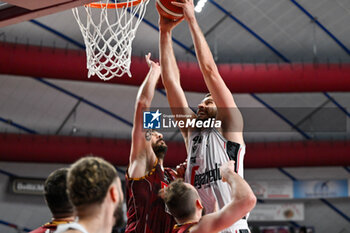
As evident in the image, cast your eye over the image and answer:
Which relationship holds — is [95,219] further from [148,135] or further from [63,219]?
[148,135]

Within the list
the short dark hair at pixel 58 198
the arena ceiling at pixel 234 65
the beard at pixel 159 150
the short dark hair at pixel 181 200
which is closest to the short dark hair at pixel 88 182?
the short dark hair at pixel 58 198

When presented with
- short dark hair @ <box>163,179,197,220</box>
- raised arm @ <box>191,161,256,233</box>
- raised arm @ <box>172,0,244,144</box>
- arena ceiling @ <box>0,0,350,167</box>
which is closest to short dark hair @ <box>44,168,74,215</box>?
short dark hair @ <box>163,179,197,220</box>

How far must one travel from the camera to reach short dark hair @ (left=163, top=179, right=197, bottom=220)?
346 cm

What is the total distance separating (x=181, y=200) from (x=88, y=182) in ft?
4.19

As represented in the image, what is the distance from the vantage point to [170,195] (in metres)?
3.49

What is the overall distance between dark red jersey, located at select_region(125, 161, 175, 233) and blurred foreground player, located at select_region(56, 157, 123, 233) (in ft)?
7.05

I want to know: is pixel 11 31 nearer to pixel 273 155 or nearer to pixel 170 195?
pixel 273 155

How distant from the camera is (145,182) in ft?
14.9

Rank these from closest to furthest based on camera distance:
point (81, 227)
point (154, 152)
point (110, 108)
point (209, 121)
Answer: point (81, 227) → point (209, 121) → point (154, 152) → point (110, 108)

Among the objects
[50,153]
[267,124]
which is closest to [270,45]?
[267,124]

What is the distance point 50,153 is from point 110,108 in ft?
9.03

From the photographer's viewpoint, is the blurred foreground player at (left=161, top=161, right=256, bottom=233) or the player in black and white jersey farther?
the player in black and white jersey

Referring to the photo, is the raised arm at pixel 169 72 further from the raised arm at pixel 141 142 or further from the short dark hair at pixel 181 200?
the short dark hair at pixel 181 200

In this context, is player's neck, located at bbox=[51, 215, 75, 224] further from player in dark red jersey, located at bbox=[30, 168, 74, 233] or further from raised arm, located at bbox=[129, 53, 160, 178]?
raised arm, located at bbox=[129, 53, 160, 178]
